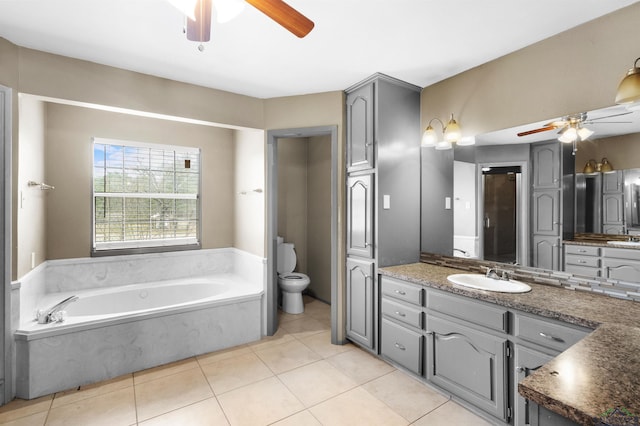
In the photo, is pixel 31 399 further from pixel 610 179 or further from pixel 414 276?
pixel 610 179

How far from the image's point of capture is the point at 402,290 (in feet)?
8.25

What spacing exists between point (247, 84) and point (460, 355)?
2.88 metres

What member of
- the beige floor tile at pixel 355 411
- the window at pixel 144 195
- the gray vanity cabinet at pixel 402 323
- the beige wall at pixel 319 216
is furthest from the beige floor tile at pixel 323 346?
the window at pixel 144 195

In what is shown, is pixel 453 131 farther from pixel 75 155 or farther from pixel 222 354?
pixel 75 155

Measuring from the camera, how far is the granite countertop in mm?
806

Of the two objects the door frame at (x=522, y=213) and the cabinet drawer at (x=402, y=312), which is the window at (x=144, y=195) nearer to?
the cabinet drawer at (x=402, y=312)

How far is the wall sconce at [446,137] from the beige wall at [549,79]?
8 centimetres

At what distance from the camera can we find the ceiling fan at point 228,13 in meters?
1.09

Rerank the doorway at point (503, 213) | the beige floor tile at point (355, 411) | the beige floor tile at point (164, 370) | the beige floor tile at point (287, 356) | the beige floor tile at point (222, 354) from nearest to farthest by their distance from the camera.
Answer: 1. the beige floor tile at point (355, 411)
2. the doorway at point (503, 213)
3. the beige floor tile at point (164, 370)
4. the beige floor tile at point (287, 356)
5. the beige floor tile at point (222, 354)

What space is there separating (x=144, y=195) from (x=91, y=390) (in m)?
2.03

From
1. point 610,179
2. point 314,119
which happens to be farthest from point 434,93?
point 610,179

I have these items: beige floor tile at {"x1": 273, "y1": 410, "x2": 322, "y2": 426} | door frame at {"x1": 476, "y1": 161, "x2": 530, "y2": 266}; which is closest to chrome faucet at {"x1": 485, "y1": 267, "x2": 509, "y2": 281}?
door frame at {"x1": 476, "y1": 161, "x2": 530, "y2": 266}

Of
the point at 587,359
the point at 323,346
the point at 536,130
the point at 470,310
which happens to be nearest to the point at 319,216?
the point at 323,346

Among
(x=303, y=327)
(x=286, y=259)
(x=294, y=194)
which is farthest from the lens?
(x=294, y=194)
